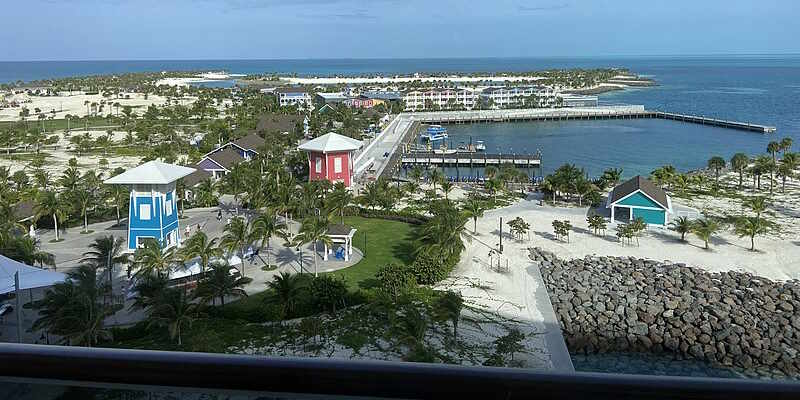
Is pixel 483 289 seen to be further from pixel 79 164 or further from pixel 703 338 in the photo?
pixel 79 164

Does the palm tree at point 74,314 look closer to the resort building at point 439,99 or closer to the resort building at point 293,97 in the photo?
the resort building at point 293,97

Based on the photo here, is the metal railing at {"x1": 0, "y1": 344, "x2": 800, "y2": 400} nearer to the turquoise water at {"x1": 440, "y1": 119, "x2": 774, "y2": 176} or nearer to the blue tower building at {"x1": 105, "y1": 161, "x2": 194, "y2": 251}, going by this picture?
the blue tower building at {"x1": 105, "y1": 161, "x2": 194, "y2": 251}

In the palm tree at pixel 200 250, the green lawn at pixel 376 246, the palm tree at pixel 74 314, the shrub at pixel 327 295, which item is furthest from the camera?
the green lawn at pixel 376 246

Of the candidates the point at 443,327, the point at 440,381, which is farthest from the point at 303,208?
the point at 440,381

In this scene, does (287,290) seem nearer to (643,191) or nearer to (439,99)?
(643,191)

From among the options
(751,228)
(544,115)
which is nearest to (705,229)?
(751,228)

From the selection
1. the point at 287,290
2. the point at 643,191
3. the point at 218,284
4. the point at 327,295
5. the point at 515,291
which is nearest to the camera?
→ the point at 287,290

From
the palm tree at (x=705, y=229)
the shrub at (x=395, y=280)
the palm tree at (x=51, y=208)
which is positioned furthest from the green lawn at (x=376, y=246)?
the palm tree at (x=705, y=229)
